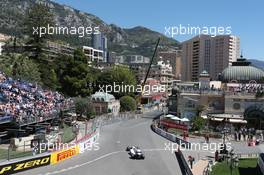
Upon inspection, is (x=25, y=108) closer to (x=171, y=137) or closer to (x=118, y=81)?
(x=171, y=137)

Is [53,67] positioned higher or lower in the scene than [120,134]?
higher

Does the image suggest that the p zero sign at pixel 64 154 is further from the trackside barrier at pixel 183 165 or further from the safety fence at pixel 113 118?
the safety fence at pixel 113 118

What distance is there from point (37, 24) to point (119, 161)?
59650mm

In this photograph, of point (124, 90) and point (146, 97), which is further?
point (146, 97)

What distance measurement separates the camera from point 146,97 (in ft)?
497

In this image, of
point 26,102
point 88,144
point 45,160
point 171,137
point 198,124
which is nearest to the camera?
point 45,160

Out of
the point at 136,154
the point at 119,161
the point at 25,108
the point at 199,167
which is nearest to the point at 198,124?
the point at 136,154

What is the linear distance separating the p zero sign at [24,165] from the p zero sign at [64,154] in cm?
99

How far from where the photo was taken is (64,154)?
42.0 metres

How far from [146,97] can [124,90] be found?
41247 mm

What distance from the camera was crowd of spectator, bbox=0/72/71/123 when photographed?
45.7m

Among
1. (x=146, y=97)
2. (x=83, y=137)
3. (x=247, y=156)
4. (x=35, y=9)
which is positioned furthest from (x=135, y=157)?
(x=146, y=97)

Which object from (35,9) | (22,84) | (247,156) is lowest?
(247,156)

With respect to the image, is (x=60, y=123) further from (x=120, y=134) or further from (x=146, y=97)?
(x=146, y=97)
